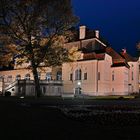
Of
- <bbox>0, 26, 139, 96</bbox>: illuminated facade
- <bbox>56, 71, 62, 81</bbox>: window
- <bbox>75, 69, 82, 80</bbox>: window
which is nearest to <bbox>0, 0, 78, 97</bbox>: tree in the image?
<bbox>0, 26, 139, 96</bbox>: illuminated facade

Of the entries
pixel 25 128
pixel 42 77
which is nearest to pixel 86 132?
pixel 25 128

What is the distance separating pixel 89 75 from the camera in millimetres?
70750

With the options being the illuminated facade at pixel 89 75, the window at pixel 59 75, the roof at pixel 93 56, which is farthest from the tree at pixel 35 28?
the window at pixel 59 75

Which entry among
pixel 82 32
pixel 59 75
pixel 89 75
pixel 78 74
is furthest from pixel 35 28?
pixel 82 32

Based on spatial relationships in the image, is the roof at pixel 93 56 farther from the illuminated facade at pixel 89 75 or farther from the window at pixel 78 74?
the window at pixel 78 74

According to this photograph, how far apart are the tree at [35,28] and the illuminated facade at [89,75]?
2035 centimetres

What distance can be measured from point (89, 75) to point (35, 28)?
93.3ft

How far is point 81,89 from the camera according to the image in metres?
71.9

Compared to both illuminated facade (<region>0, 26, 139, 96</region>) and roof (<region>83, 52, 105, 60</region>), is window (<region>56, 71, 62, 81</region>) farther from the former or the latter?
roof (<region>83, 52, 105, 60</region>)

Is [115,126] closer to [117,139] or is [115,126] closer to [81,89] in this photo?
[117,139]

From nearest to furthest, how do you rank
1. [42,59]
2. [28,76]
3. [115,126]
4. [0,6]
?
1. [115,126]
2. [0,6]
3. [42,59]
4. [28,76]

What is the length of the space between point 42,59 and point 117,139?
3514 cm

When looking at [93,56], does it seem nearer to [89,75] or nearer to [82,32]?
[89,75]

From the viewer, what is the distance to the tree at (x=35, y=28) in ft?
141
